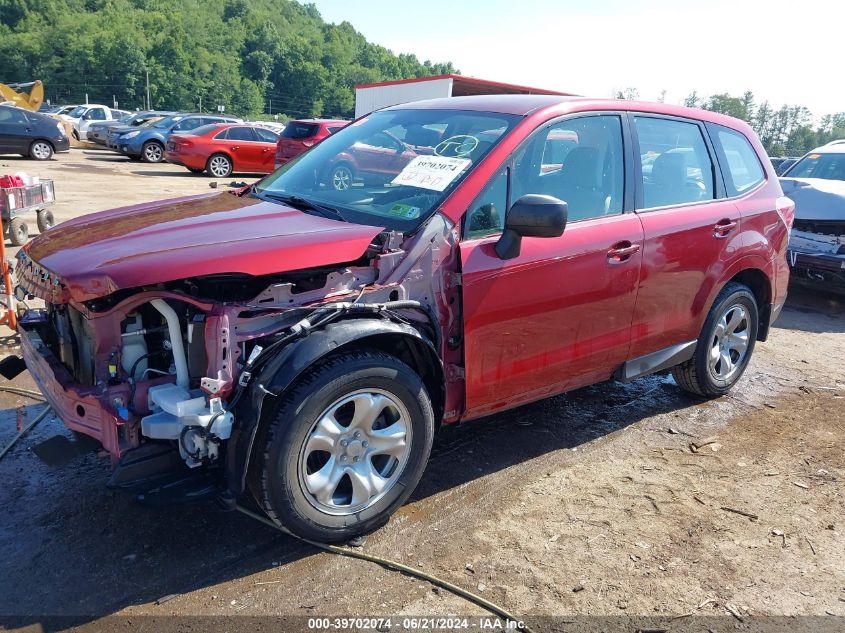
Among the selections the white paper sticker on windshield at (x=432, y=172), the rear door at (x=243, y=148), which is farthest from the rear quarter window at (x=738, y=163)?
the rear door at (x=243, y=148)

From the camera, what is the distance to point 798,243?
807 cm

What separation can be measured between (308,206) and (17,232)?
22.6 ft

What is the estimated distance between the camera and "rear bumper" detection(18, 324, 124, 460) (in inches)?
105

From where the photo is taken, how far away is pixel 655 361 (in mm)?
4270

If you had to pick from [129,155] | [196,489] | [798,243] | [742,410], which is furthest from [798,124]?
[196,489]

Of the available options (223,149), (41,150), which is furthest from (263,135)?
(41,150)

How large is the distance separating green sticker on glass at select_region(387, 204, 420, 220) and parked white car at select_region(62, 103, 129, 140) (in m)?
31.4

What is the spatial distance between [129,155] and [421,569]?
23349 mm

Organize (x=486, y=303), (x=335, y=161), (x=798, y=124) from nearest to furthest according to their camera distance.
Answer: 1. (x=486, y=303)
2. (x=335, y=161)
3. (x=798, y=124)

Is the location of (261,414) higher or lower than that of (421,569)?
higher

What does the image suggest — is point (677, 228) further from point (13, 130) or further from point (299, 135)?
point (13, 130)

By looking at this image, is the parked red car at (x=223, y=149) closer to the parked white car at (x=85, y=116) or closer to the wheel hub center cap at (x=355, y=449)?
the parked white car at (x=85, y=116)

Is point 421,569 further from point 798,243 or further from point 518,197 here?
point 798,243

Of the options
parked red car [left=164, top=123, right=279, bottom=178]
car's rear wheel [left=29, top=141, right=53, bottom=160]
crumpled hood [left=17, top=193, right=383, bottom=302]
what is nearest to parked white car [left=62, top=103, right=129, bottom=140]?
car's rear wheel [left=29, top=141, right=53, bottom=160]
